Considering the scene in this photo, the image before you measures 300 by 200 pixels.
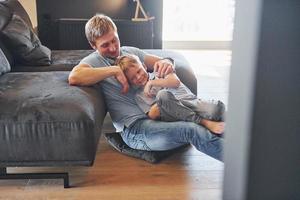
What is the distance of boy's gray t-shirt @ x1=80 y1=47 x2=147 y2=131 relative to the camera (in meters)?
2.16

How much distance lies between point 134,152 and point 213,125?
53 cm

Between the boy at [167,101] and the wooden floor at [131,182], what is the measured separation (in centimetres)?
29

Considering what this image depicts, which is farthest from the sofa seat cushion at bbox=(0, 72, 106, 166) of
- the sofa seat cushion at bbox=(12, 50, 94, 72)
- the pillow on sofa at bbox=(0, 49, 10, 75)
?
the sofa seat cushion at bbox=(12, 50, 94, 72)

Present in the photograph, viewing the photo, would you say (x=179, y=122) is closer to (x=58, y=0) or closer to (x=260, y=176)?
(x=260, y=176)

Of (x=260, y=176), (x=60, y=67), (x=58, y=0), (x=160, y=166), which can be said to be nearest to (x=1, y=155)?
(x=160, y=166)

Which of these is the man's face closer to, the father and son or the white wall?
the father and son

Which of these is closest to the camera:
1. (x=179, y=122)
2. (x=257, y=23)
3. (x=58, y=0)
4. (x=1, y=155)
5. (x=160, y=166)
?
(x=257, y=23)

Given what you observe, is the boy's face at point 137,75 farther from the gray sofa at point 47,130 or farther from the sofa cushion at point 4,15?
the sofa cushion at point 4,15

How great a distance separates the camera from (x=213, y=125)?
6.48 ft

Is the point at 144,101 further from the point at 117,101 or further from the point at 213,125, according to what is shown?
the point at 213,125

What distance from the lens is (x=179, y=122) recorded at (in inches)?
79.8

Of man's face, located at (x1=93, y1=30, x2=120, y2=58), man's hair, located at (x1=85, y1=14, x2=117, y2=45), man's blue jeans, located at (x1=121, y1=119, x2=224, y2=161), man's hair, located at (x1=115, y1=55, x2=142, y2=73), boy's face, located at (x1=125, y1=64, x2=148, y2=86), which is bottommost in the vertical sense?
man's blue jeans, located at (x1=121, y1=119, x2=224, y2=161)

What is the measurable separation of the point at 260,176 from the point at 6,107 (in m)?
1.48

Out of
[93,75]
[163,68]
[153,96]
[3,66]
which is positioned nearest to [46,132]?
[93,75]
